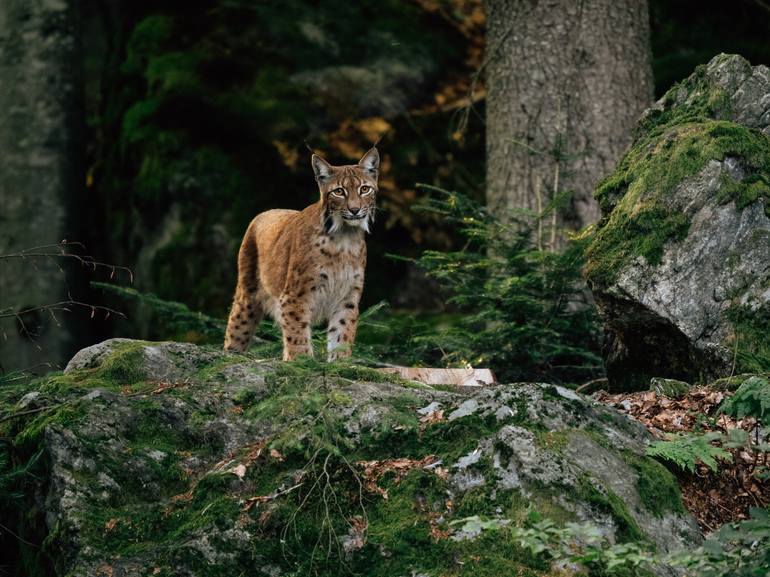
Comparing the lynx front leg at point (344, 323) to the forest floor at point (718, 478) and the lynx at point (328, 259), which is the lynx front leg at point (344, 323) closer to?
the lynx at point (328, 259)

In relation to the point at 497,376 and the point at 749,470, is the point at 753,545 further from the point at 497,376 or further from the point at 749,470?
the point at 497,376

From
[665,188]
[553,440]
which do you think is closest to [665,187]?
[665,188]

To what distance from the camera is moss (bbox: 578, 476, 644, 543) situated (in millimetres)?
4215

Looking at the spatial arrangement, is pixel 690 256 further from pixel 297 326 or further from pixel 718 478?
pixel 297 326

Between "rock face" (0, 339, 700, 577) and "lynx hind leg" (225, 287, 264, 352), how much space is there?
3.67 metres

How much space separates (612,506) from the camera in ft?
14.0

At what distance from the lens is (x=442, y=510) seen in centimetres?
436

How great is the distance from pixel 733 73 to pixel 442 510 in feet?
14.0

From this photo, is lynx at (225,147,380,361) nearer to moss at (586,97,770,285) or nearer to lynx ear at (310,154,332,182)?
lynx ear at (310,154,332,182)

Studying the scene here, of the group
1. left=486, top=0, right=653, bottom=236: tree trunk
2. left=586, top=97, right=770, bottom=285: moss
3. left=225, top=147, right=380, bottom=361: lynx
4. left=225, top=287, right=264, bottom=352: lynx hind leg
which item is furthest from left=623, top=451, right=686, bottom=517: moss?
left=486, top=0, right=653, bottom=236: tree trunk

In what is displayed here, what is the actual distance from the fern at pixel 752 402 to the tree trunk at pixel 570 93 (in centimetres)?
490

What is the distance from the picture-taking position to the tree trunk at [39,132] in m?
13.4

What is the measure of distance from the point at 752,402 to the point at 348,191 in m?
3.70

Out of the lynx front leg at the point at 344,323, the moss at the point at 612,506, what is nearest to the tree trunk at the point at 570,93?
the lynx front leg at the point at 344,323
